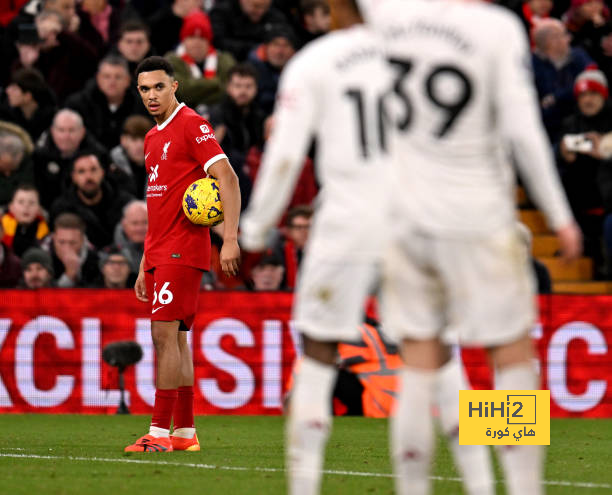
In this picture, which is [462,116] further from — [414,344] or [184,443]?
[184,443]

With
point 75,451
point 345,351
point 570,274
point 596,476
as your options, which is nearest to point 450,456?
point 596,476

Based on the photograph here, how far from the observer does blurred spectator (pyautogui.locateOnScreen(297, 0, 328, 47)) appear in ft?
55.3

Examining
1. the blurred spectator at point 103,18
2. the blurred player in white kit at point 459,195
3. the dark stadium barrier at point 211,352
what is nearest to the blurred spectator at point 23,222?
the dark stadium barrier at point 211,352

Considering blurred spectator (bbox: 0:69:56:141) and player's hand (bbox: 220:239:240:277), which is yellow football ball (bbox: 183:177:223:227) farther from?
blurred spectator (bbox: 0:69:56:141)

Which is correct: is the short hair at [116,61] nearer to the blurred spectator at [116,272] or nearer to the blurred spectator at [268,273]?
the blurred spectator at [116,272]

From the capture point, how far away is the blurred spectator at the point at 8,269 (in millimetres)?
13500

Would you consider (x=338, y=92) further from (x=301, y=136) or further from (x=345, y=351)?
(x=345, y=351)

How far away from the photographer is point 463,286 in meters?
5.21

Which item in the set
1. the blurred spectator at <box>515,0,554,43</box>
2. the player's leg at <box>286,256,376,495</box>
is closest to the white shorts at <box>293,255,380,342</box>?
→ the player's leg at <box>286,256,376,495</box>

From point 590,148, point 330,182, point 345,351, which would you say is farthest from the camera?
point 590,148

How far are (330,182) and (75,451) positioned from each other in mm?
4192

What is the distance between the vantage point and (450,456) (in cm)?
909

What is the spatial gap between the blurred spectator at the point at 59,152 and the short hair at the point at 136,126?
0.35 m

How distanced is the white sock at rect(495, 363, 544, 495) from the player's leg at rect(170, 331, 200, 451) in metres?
4.02
